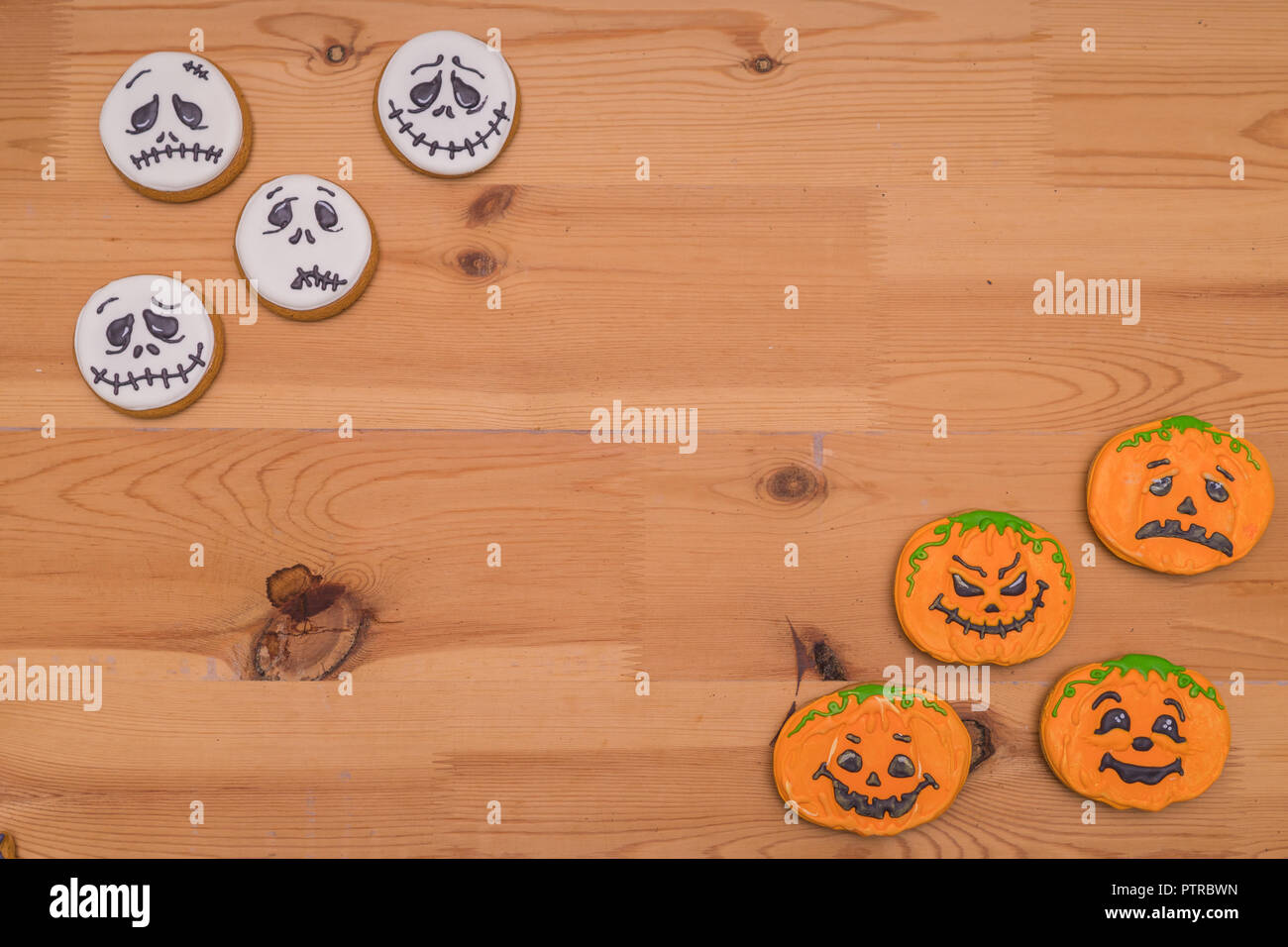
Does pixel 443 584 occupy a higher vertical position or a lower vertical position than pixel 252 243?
lower

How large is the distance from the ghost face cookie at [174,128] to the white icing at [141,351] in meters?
0.18

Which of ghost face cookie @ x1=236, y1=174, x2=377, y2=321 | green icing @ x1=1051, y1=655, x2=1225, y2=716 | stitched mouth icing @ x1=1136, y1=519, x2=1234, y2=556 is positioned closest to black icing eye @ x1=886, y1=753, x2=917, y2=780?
green icing @ x1=1051, y1=655, x2=1225, y2=716

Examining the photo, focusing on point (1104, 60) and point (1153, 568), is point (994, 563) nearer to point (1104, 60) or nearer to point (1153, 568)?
point (1153, 568)

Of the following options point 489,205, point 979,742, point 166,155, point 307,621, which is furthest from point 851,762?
point 166,155

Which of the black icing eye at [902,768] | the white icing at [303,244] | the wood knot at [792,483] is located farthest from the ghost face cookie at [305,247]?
the black icing eye at [902,768]

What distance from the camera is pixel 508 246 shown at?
47.9 inches

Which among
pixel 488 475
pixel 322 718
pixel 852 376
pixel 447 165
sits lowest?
pixel 322 718

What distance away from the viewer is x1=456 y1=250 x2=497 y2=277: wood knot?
3.98 ft

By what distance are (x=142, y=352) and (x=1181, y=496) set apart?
1452 mm

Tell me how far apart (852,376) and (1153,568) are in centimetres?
50

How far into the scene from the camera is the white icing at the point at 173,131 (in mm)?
1181

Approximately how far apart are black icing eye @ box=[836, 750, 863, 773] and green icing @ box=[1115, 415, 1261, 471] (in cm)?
56

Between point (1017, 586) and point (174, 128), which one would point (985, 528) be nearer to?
point (1017, 586)
